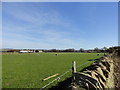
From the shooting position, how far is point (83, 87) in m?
1.89

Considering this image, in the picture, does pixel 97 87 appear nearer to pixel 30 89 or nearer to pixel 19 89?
pixel 30 89

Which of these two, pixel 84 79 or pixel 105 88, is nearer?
pixel 84 79

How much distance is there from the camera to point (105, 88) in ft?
7.45

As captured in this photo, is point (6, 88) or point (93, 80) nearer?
point (93, 80)

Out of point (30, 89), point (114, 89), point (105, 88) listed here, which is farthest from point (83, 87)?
point (30, 89)

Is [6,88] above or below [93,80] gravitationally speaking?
below

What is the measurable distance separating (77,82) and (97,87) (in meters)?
0.36

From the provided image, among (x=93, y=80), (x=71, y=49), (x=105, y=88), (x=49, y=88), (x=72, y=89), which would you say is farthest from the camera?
(x=71, y=49)

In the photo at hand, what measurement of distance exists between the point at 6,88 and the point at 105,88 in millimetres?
4138

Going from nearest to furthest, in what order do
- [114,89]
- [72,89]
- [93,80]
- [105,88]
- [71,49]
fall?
[72,89], [93,80], [105,88], [114,89], [71,49]

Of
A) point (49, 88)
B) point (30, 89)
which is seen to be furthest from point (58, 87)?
point (30, 89)

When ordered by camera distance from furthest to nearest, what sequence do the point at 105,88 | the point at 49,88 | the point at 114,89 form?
the point at 49,88
the point at 114,89
the point at 105,88

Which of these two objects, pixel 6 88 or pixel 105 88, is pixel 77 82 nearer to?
pixel 105 88

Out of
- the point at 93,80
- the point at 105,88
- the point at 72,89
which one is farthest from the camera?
the point at 105,88
